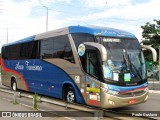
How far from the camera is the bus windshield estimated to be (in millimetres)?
10990

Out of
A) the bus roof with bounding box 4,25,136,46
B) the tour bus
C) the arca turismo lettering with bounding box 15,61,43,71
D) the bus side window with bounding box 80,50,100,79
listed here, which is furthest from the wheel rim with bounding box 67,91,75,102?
the arca turismo lettering with bounding box 15,61,43,71

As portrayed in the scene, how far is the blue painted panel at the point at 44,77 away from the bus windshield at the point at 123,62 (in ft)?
6.33

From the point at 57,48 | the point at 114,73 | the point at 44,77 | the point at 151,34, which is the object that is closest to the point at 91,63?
the point at 114,73

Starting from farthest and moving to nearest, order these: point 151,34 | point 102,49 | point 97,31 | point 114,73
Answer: point 151,34
point 97,31
point 114,73
point 102,49

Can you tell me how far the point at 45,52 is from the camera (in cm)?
1533

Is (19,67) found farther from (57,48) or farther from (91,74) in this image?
(91,74)

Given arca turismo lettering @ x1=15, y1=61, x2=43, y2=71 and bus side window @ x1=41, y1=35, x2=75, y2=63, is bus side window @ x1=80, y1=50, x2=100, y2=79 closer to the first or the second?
bus side window @ x1=41, y1=35, x2=75, y2=63

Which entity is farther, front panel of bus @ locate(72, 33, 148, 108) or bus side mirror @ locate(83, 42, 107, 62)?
front panel of bus @ locate(72, 33, 148, 108)

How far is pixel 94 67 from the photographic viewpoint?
11.4m

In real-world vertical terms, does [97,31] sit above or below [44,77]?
above

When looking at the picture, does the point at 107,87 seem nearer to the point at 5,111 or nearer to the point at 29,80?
the point at 5,111

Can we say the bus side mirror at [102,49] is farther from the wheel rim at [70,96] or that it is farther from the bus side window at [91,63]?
the wheel rim at [70,96]

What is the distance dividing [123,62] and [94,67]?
1.09 m

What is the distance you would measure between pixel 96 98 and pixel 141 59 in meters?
2.44
